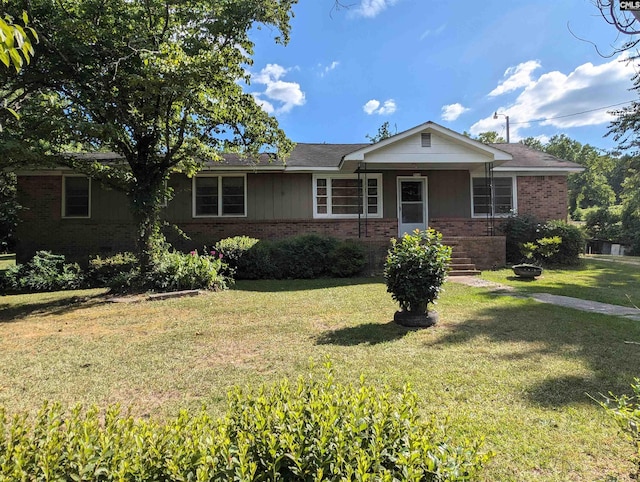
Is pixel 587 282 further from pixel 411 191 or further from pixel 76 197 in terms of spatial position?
pixel 76 197

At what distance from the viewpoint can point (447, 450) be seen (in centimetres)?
161

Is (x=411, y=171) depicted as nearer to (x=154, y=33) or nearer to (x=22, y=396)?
(x=154, y=33)

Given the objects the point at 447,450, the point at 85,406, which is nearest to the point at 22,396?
the point at 85,406

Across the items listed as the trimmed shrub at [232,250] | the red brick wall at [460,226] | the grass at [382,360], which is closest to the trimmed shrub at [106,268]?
the trimmed shrub at [232,250]

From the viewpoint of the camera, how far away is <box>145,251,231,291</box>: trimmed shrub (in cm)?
907

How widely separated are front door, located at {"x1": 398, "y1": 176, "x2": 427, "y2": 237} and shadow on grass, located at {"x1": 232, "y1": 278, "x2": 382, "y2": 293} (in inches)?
193

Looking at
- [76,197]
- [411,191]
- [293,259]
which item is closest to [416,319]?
[293,259]

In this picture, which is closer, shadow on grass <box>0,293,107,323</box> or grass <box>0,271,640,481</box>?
grass <box>0,271,640,481</box>

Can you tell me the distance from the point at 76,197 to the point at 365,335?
1344cm

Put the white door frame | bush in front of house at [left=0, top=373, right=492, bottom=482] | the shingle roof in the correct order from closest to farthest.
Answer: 1. bush in front of house at [left=0, top=373, right=492, bottom=482]
2. the shingle roof
3. the white door frame

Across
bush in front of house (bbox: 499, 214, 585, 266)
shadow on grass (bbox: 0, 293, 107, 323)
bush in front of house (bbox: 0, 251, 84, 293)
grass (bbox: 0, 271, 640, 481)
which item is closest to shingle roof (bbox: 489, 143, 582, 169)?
bush in front of house (bbox: 499, 214, 585, 266)

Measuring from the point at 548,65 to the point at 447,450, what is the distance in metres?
18.7

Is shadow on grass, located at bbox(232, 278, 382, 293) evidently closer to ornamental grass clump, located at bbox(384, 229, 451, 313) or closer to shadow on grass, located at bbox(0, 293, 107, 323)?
shadow on grass, located at bbox(0, 293, 107, 323)

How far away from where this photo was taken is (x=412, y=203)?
48.8 feet
